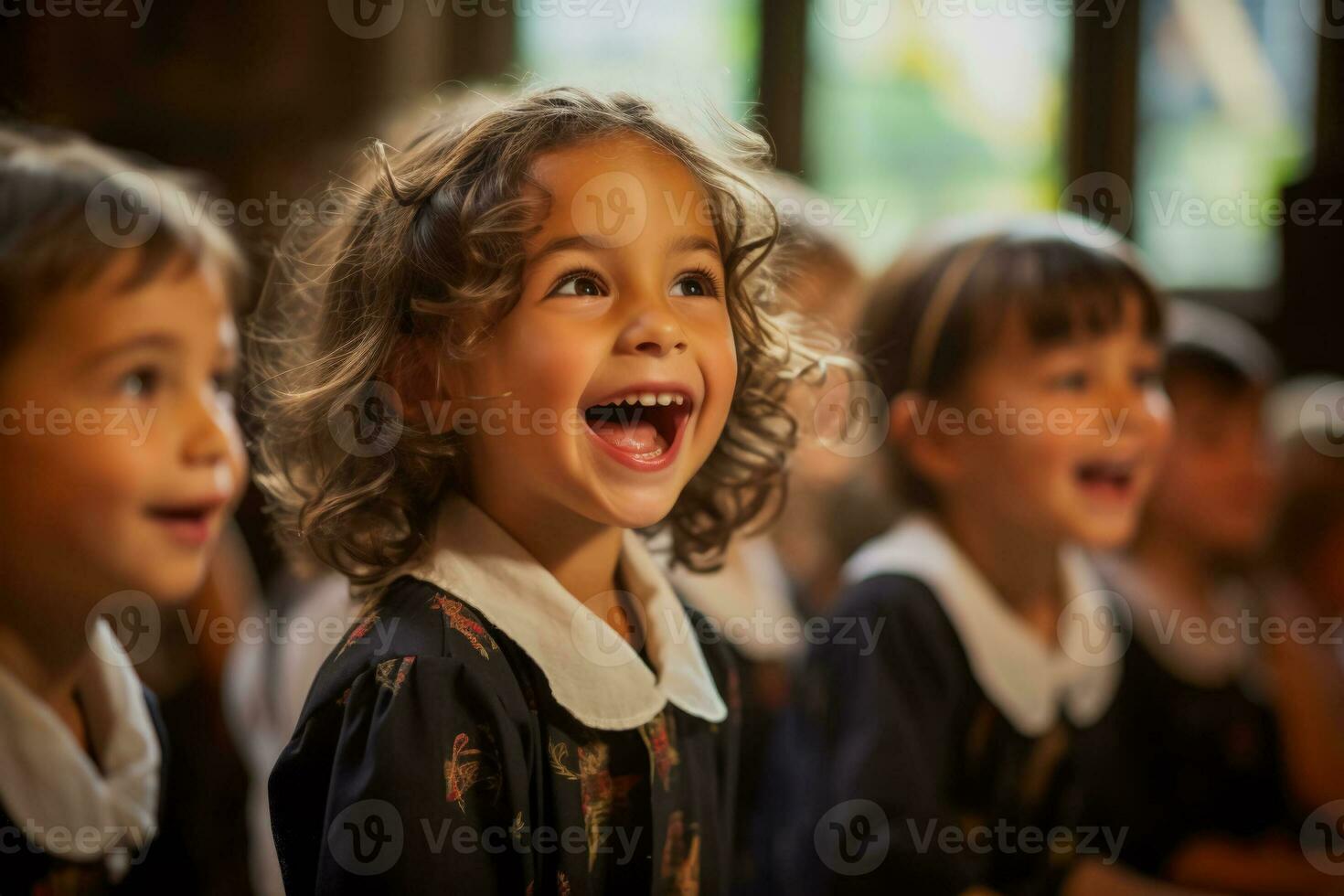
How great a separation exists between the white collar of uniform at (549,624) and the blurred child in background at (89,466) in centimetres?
18

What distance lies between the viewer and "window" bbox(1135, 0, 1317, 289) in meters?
2.51

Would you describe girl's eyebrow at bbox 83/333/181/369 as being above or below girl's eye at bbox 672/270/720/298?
below

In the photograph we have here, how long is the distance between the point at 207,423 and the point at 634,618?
327mm

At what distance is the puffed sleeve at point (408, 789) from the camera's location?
0.67 metres

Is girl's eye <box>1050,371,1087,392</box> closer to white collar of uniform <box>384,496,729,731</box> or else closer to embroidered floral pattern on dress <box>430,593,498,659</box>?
white collar of uniform <box>384,496,729,731</box>

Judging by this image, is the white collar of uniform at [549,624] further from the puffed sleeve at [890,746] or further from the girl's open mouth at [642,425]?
the puffed sleeve at [890,746]

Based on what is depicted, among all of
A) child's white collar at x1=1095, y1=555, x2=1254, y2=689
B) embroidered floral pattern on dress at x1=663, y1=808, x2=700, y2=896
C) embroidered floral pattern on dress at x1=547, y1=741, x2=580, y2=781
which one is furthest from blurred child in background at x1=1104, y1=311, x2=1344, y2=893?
embroidered floral pattern on dress at x1=547, y1=741, x2=580, y2=781

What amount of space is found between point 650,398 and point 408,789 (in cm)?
27

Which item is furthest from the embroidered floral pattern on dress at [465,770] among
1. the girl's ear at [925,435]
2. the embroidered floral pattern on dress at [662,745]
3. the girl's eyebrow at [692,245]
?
the girl's ear at [925,435]

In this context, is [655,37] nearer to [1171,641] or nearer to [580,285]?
[1171,641]

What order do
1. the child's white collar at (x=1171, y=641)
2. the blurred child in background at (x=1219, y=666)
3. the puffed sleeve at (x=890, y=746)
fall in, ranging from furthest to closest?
the child's white collar at (x=1171, y=641)
the blurred child in background at (x=1219, y=666)
the puffed sleeve at (x=890, y=746)

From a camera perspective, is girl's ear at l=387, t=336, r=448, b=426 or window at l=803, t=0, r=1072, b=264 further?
window at l=803, t=0, r=1072, b=264

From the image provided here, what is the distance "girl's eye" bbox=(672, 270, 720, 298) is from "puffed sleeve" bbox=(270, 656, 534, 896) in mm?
274

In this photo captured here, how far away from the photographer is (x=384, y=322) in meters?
0.75
